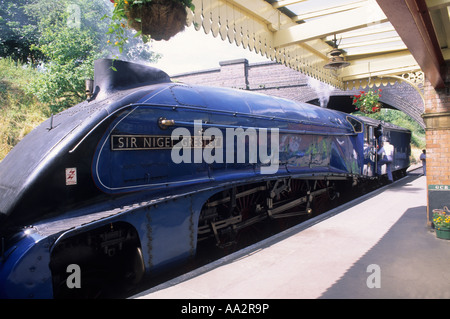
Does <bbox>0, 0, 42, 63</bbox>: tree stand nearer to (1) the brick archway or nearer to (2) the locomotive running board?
(1) the brick archway

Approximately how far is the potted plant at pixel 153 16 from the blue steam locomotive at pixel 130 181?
4.34 feet

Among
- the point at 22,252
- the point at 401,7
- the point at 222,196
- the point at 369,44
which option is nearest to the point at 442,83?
the point at 369,44

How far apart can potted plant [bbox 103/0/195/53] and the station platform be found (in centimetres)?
249

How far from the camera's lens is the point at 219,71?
803 inches

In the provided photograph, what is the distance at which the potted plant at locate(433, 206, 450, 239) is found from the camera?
A: 5193 mm

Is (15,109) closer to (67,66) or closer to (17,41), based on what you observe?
(67,66)

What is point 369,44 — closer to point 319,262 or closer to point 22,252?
point 319,262

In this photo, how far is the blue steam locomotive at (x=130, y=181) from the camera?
3.21m

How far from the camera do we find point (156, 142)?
416 centimetres

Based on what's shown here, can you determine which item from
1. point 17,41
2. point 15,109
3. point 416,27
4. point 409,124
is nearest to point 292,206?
point 416,27

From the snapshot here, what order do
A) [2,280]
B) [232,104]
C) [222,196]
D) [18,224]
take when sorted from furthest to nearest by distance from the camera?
[232,104], [222,196], [18,224], [2,280]

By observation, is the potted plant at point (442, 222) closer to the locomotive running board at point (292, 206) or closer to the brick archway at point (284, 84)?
the locomotive running board at point (292, 206)

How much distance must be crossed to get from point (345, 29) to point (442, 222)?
133 inches
